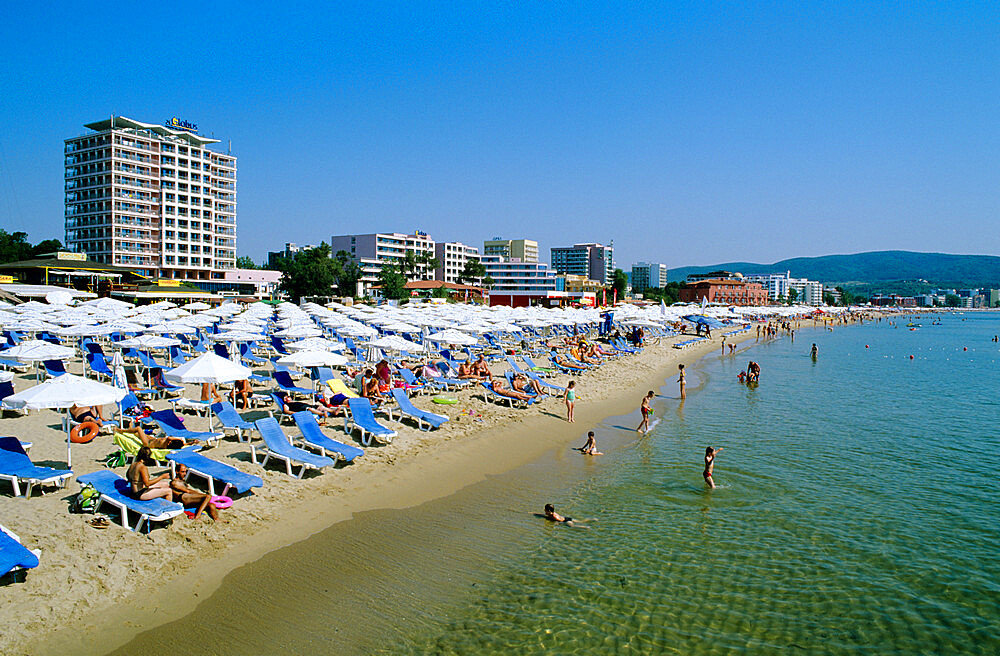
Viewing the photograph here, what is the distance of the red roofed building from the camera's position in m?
124

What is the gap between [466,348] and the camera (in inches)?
961

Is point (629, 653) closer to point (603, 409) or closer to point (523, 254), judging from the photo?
point (603, 409)

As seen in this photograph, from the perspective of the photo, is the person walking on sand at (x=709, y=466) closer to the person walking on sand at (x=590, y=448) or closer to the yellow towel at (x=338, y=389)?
the person walking on sand at (x=590, y=448)

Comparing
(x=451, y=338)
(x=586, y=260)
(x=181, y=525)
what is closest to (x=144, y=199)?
(x=451, y=338)

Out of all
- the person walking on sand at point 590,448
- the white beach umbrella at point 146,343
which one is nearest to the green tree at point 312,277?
the white beach umbrella at point 146,343

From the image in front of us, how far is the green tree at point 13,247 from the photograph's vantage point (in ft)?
205

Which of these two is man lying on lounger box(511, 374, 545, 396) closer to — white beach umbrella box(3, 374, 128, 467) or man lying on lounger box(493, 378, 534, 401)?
man lying on lounger box(493, 378, 534, 401)

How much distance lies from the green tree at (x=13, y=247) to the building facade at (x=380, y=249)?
138 feet

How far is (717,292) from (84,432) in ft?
418

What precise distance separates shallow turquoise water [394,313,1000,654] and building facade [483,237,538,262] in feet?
412

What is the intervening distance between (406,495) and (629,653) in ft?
14.1

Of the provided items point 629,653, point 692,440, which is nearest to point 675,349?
point 692,440

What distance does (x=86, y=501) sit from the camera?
6.73 metres

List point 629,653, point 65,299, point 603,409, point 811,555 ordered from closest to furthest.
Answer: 1. point 629,653
2. point 811,555
3. point 603,409
4. point 65,299
